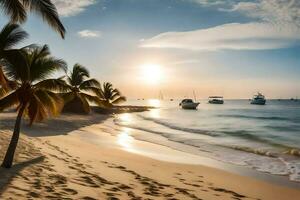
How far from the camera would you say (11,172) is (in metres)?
8.59

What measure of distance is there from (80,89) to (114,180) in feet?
112

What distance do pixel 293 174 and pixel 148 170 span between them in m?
6.56

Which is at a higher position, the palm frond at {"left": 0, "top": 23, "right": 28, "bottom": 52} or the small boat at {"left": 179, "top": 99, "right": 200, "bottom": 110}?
the palm frond at {"left": 0, "top": 23, "right": 28, "bottom": 52}

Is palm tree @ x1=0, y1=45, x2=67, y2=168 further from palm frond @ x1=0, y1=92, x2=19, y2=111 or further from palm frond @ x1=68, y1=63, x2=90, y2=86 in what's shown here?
palm frond @ x1=68, y1=63, x2=90, y2=86

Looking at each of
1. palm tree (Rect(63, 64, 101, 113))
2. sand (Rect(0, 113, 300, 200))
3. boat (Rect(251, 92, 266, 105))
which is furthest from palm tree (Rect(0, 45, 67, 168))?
boat (Rect(251, 92, 266, 105))

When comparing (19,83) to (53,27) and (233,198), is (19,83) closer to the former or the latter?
(53,27)

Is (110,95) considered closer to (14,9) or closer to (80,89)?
(80,89)

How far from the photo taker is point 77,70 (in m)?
42.3

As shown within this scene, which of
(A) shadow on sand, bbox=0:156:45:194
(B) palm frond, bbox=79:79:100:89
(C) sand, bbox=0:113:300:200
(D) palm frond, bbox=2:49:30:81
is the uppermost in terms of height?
(B) palm frond, bbox=79:79:100:89

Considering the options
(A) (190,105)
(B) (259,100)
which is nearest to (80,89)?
(A) (190,105)

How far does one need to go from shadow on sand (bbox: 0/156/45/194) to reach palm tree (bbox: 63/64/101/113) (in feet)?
103

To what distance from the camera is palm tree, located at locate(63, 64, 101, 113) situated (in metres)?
41.7

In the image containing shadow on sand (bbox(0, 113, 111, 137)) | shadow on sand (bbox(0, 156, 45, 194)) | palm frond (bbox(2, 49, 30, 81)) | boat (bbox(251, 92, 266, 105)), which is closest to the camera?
shadow on sand (bbox(0, 156, 45, 194))

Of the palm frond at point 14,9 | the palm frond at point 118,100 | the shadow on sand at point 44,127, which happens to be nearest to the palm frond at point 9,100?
the palm frond at point 14,9
